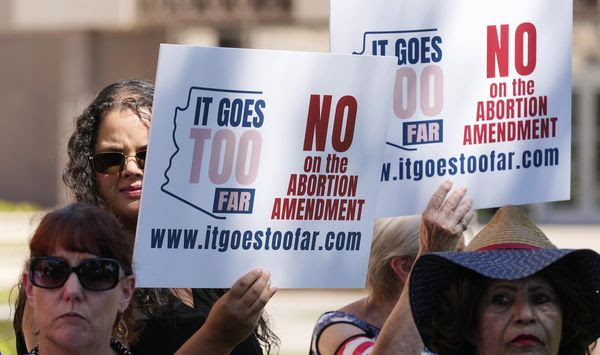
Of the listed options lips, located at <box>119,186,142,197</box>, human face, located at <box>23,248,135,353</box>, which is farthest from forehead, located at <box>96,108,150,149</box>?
human face, located at <box>23,248,135,353</box>

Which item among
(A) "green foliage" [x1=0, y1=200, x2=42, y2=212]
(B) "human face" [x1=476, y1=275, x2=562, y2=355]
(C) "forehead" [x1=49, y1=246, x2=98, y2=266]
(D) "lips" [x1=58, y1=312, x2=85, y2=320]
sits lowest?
(D) "lips" [x1=58, y1=312, x2=85, y2=320]

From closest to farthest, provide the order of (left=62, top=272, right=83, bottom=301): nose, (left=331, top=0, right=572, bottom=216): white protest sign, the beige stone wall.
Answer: (left=62, top=272, right=83, bottom=301): nose → (left=331, top=0, right=572, bottom=216): white protest sign → the beige stone wall

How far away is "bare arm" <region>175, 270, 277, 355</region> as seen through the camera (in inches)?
134

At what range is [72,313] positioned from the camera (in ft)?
10.5

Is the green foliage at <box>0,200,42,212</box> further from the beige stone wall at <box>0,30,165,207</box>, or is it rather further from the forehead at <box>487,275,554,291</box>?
the forehead at <box>487,275,554,291</box>

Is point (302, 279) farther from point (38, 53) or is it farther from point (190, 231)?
point (38, 53)

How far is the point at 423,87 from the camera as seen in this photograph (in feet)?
13.2

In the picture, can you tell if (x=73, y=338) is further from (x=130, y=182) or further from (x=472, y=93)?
(x=472, y=93)

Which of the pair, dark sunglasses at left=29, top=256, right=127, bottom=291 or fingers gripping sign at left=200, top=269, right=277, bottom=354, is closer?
dark sunglasses at left=29, top=256, right=127, bottom=291

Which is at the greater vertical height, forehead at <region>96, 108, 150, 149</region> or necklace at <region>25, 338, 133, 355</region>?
forehead at <region>96, 108, 150, 149</region>

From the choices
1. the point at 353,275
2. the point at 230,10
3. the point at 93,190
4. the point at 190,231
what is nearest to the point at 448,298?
the point at 353,275

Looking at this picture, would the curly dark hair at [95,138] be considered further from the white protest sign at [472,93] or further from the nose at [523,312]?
the nose at [523,312]

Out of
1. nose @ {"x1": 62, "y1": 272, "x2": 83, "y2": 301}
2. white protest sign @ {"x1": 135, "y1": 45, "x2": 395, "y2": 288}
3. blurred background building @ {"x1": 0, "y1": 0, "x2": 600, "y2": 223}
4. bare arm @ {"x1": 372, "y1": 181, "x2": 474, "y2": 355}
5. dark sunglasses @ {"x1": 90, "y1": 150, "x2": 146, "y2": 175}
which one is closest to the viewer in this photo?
nose @ {"x1": 62, "y1": 272, "x2": 83, "y2": 301}

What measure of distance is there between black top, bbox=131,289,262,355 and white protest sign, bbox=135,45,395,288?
23 cm
